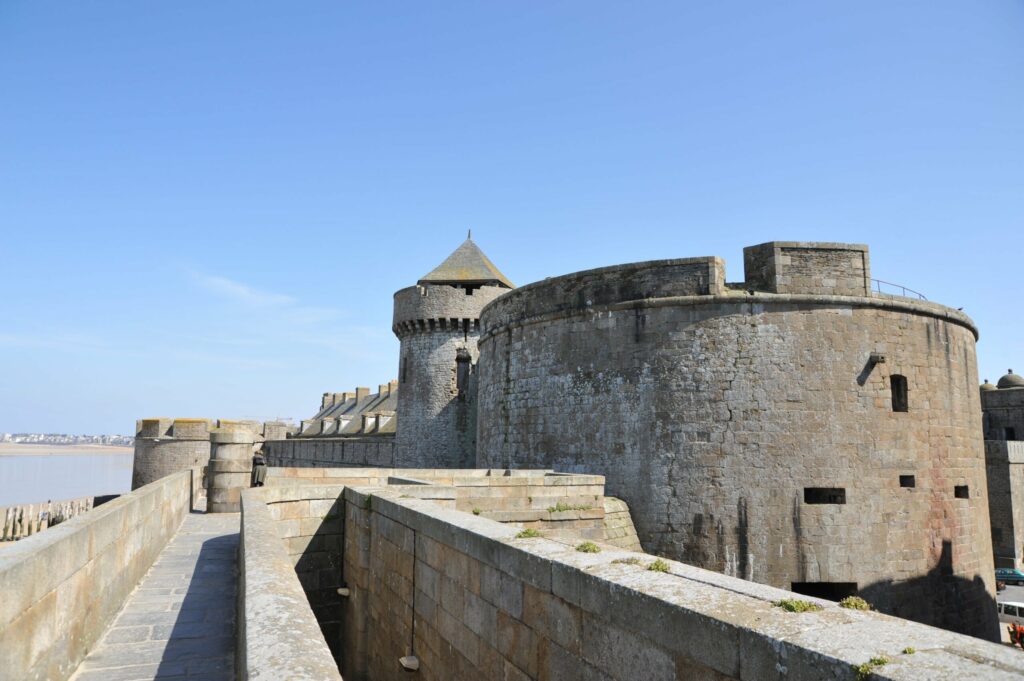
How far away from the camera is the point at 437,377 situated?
28.6m

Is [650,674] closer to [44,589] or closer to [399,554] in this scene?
[44,589]

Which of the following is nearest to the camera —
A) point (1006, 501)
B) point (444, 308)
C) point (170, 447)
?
point (1006, 501)

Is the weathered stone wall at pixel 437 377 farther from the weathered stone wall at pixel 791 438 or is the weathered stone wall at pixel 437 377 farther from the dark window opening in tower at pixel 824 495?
the dark window opening in tower at pixel 824 495

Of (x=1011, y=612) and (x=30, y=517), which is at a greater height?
(x=30, y=517)

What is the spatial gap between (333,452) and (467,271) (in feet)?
43.3

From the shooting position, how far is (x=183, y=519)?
13.9 meters

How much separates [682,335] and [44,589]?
12.0 metres

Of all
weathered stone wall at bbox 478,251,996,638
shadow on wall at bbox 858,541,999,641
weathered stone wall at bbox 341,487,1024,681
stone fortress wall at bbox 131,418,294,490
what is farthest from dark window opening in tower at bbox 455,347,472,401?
weathered stone wall at bbox 341,487,1024,681

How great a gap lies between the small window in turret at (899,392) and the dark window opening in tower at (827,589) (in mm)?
3700

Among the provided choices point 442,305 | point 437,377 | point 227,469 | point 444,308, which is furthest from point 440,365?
point 227,469

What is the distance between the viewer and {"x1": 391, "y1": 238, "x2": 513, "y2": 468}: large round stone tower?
27875mm

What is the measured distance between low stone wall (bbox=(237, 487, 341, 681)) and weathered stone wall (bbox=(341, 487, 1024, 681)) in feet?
5.22

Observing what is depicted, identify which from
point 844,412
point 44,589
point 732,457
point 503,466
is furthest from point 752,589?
point 503,466

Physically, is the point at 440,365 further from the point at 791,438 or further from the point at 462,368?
the point at 791,438
